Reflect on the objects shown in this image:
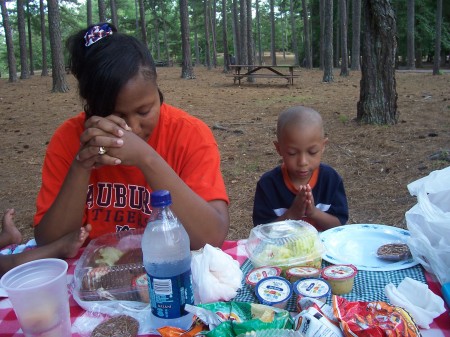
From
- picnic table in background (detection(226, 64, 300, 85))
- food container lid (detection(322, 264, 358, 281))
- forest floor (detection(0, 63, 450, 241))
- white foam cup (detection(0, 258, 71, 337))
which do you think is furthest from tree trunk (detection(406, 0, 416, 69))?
white foam cup (detection(0, 258, 71, 337))

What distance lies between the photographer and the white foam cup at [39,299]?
1038mm

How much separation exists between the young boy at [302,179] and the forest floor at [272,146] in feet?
3.97

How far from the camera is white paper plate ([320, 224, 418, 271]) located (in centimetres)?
147

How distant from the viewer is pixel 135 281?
1.32 meters

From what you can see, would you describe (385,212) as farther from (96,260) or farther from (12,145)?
(12,145)

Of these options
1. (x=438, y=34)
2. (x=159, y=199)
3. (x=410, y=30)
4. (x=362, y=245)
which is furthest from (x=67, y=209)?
(x=410, y=30)

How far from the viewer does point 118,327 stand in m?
1.16

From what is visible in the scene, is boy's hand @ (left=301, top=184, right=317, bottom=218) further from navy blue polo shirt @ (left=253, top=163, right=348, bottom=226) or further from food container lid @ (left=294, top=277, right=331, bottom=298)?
food container lid @ (left=294, top=277, right=331, bottom=298)

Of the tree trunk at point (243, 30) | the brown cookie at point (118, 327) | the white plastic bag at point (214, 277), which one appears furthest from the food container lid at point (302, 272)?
the tree trunk at point (243, 30)

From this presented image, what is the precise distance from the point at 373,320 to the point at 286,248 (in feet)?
1.62

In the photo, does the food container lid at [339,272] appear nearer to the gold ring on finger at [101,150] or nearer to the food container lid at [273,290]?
the food container lid at [273,290]

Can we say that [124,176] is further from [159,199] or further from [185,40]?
[185,40]

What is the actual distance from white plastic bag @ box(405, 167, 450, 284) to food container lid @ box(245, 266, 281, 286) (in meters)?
0.51

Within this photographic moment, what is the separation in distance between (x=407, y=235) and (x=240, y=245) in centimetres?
69
